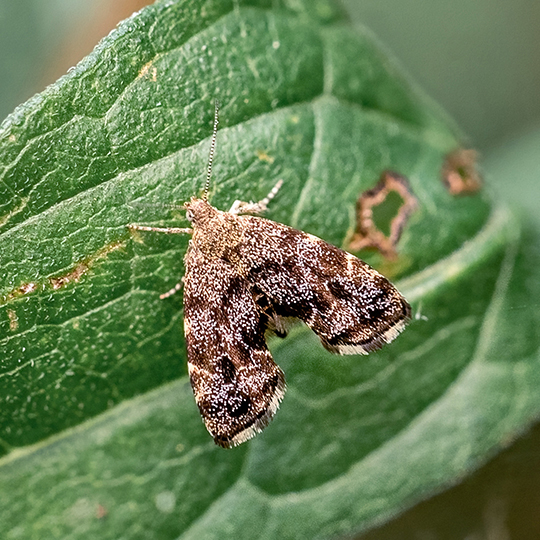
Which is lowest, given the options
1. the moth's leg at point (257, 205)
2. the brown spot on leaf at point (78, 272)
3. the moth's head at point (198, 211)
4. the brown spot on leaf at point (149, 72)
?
the moth's leg at point (257, 205)

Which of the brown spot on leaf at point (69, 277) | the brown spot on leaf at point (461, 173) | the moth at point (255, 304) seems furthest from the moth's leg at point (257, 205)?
the brown spot on leaf at point (461, 173)

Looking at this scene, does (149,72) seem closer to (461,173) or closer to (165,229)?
(165,229)

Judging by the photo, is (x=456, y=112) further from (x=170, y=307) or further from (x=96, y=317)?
(x=96, y=317)

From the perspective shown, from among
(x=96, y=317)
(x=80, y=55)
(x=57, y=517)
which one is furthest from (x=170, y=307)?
(x=80, y=55)

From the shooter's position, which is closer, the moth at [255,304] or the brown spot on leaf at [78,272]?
the brown spot on leaf at [78,272]

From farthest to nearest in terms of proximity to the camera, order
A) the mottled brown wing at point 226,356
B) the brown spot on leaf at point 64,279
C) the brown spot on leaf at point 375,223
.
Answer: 1. the brown spot on leaf at point 375,223
2. the mottled brown wing at point 226,356
3. the brown spot on leaf at point 64,279

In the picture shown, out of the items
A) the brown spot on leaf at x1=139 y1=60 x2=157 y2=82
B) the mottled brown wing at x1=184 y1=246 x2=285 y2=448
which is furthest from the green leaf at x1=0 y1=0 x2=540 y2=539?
the mottled brown wing at x1=184 y1=246 x2=285 y2=448

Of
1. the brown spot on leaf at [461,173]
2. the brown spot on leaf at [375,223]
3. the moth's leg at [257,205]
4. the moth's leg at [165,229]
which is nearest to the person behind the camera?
the moth's leg at [165,229]

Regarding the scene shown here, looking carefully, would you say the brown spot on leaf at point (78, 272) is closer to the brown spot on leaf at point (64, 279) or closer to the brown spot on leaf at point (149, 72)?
the brown spot on leaf at point (64, 279)
